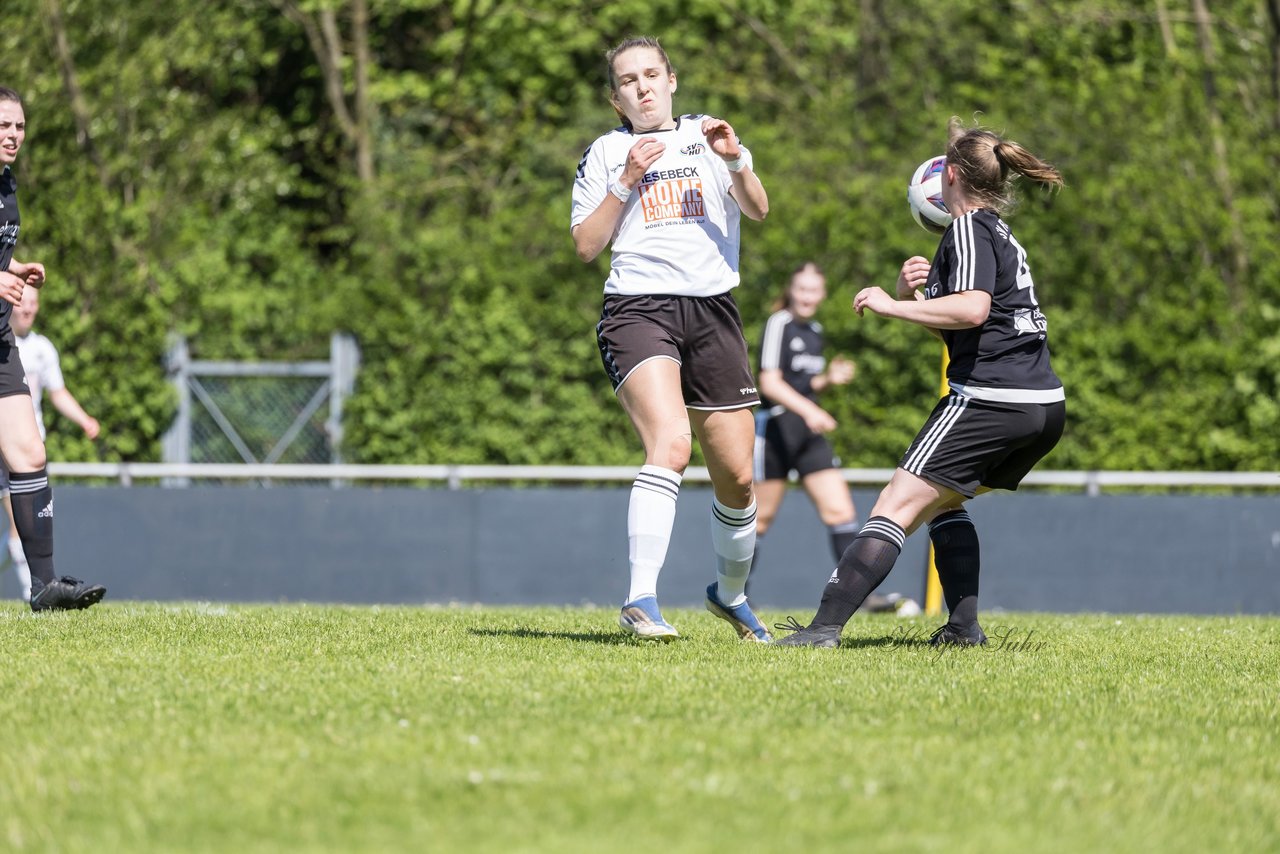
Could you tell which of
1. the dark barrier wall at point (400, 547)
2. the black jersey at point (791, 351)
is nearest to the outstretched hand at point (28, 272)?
the black jersey at point (791, 351)

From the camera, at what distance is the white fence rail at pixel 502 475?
13273 mm

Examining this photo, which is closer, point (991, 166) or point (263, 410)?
point (991, 166)

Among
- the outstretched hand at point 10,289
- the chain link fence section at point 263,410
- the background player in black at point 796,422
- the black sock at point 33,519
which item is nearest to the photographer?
the outstretched hand at point 10,289

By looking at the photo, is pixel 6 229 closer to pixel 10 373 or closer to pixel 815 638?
pixel 10 373

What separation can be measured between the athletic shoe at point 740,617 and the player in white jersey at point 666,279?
10 cm

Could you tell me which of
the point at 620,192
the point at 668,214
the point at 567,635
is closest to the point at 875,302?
the point at 668,214

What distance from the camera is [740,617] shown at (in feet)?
21.2

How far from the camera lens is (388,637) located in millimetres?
6164

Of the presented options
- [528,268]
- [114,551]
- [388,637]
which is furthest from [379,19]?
[388,637]

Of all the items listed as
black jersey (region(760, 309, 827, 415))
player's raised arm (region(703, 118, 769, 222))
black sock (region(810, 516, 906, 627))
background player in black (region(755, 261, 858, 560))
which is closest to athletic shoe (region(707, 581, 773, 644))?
black sock (region(810, 516, 906, 627))

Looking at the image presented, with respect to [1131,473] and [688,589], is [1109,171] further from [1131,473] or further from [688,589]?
[688,589]

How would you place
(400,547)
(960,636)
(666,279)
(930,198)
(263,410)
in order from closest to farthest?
(666,279) → (960,636) → (930,198) → (400,547) → (263,410)

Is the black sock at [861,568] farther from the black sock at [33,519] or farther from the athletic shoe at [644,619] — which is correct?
→ the black sock at [33,519]

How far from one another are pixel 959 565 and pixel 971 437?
2.50 ft
